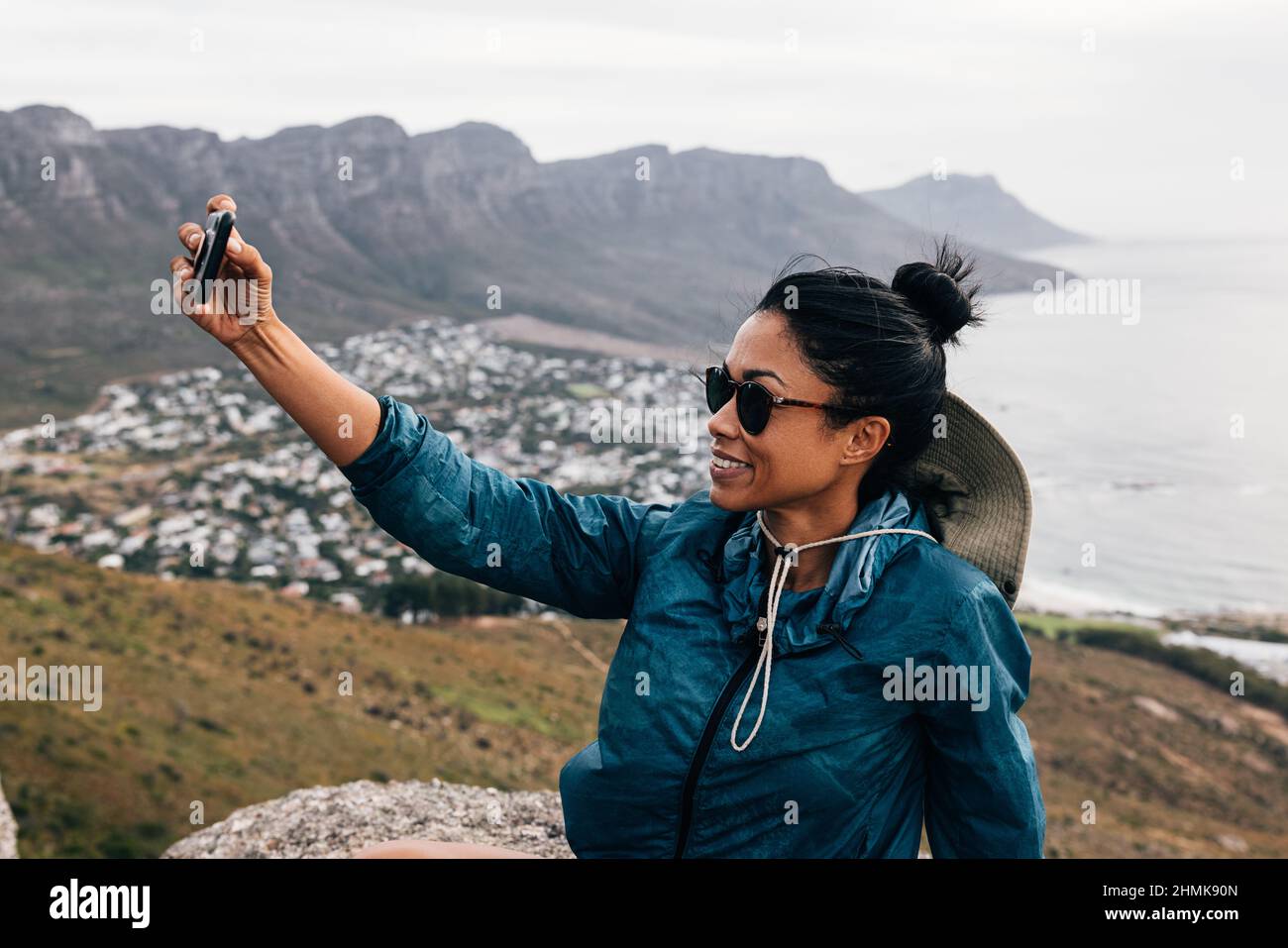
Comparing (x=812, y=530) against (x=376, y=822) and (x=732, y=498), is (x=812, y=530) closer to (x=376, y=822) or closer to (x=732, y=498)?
(x=732, y=498)

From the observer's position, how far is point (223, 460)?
48656 millimetres

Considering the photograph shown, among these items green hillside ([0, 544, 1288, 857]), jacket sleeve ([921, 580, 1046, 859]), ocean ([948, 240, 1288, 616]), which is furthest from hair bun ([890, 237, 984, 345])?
green hillside ([0, 544, 1288, 857])

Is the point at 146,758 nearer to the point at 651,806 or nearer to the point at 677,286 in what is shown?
the point at 651,806

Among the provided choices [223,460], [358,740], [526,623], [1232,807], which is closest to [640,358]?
[223,460]

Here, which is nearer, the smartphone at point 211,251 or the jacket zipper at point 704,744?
the smartphone at point 211,251

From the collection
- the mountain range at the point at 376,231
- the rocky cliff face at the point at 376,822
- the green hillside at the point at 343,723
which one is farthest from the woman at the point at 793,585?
the mountain range at the point at 376,231

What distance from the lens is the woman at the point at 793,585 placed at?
5.45 feet

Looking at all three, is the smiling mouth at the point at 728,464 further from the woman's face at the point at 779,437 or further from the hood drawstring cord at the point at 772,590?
the hood drawstring cord at the point at 772,590

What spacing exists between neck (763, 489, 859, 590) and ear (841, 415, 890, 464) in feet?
0.30

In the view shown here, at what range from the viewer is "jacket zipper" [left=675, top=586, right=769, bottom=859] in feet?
5.60

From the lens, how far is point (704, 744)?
1707mm

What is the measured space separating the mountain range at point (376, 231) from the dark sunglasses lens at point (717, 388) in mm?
46212

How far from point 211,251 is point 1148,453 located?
7334 cm

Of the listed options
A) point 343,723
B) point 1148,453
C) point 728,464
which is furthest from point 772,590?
point 1148,453
